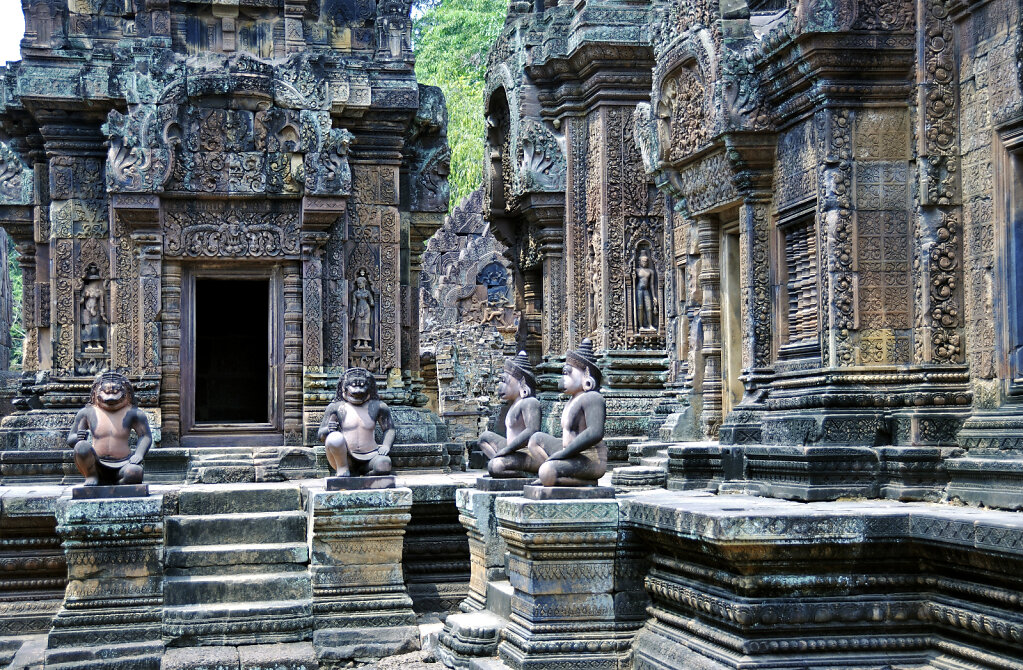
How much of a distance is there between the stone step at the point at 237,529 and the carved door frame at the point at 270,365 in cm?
275

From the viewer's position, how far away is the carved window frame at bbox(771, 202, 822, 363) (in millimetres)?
8859

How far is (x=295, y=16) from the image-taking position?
13.4m

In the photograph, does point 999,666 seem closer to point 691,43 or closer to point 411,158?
point 691,43

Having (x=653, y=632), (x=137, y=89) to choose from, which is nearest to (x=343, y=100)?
(x=137, y=89)

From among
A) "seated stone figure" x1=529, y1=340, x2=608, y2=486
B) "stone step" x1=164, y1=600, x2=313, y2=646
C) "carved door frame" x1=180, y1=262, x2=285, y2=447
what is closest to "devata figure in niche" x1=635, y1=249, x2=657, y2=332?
"carved door frame" x1=180, y1=262, x2=285, y2=447

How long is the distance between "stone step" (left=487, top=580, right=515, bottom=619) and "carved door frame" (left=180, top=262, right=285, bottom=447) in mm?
5106

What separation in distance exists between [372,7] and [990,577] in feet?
A: 32.2

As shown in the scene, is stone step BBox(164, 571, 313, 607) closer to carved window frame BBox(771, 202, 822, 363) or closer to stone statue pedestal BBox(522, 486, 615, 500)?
stone statue pedestal BBox(522, 486, 615, 500)

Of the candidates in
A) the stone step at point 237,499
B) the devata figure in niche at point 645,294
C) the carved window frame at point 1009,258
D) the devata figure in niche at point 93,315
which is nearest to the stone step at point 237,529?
the stone step at point 237,499

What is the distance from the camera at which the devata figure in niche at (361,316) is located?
527 inches

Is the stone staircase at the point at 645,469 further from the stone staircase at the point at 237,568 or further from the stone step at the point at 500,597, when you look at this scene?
the stone staircase at the point at 237,568

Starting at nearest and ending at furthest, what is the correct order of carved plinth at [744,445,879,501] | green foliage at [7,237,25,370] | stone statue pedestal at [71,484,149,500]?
carved plinth at [744,445,879,501], stone statue pedestal at [71,484,149,500], green foliage at [7,237,25,370]

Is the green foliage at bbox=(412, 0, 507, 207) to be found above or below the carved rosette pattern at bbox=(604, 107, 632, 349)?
above

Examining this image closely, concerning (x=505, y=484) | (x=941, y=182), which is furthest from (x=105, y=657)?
(x=941, y=182)
